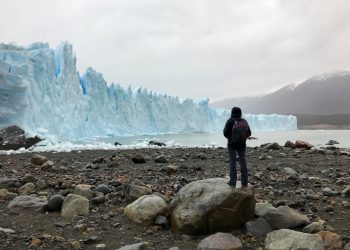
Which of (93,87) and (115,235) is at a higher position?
(93,87)

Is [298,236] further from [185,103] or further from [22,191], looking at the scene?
[185,103]

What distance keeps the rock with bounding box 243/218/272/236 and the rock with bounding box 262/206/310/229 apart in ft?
0.31

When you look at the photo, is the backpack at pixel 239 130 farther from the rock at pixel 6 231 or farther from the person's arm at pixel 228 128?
the rock at pixel 6 231

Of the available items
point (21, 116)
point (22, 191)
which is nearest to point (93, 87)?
point (21, 116)

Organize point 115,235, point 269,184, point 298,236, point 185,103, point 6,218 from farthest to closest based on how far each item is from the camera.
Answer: point 185,103
point 269,184
point 6,218
point 115,235
point 298,236

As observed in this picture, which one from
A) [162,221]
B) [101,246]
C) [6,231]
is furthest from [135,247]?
[6,231]

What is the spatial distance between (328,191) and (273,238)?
96.8 inches

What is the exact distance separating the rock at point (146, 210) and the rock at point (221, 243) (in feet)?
2.69

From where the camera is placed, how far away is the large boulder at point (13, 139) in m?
16.8

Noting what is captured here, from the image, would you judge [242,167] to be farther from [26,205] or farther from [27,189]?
[27,189]

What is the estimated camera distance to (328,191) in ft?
18.4

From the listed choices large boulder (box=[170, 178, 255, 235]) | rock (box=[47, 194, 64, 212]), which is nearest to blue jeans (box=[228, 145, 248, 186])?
large boulder (box=[170, 178, 255, 235])

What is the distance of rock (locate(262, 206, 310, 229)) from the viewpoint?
4.06 m

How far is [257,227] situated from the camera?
4004 millimetres
